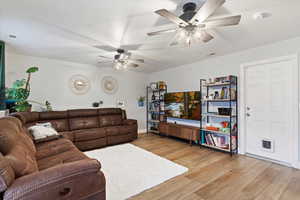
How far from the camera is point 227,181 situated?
2102 millimetres

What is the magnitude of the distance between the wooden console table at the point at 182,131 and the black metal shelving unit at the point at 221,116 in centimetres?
17

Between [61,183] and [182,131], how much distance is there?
10.8 feet

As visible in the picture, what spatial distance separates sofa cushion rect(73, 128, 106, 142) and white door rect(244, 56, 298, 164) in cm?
355

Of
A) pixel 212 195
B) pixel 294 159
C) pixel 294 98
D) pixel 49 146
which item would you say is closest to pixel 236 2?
pixel 294 98

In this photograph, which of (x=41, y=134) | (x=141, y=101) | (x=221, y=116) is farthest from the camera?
(x=141, y=101)

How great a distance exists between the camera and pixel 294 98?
8.29ft

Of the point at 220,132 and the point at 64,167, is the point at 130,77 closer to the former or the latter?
the point at 220,132

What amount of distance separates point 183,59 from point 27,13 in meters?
3.28

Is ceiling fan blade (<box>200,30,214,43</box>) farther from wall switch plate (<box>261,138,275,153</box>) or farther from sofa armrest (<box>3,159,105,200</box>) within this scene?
wall switch plate (<box>261,138,275,153</box>)

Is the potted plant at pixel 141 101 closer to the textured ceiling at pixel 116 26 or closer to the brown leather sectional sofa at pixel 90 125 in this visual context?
the brown leather sectional sofa at pixel 90 125

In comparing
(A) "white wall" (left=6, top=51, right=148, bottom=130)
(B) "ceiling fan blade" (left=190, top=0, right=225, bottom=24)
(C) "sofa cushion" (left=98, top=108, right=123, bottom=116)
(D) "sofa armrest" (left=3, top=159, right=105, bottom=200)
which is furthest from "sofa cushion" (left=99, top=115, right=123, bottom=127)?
(B) "ceiling fan blade" (left=190, top=0, right=225, bottom=24)

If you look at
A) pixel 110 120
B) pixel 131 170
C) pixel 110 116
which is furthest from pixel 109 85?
pixel 131 170

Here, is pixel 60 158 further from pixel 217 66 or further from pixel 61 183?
pixel 217 66

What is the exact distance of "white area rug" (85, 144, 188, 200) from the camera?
1918mm
